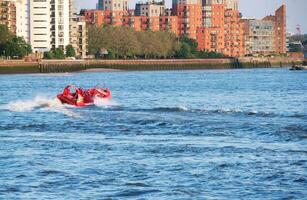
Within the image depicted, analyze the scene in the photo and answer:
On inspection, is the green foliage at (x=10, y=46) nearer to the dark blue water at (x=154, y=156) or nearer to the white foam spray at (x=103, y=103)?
the white foam spray at (x=103, y=103)

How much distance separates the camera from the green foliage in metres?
191

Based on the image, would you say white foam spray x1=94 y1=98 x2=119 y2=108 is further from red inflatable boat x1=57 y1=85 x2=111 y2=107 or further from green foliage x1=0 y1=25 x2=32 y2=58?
green foliage x1=0 y1=25 x2=32 y2=58

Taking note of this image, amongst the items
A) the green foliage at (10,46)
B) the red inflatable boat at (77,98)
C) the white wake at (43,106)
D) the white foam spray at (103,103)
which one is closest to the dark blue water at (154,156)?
the white wake at (43,106)

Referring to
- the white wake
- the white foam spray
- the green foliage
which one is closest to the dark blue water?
the white wake

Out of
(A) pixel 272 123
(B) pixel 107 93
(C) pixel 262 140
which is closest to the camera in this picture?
(C) pixel 262 140

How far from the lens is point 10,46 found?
192 m

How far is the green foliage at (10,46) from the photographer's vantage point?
191m

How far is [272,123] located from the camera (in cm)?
4762

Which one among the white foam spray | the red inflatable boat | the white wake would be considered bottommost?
the white foam spray

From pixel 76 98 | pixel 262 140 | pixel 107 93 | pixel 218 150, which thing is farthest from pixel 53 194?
pixel 107 93

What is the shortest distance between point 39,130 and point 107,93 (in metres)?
24.8

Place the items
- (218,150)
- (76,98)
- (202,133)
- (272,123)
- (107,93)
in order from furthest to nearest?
1. (107,93)
2. (76,98)
3. (272,123)
4. (202,133)
5. (218,150)

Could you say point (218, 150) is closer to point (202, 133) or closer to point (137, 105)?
point (202, 133)

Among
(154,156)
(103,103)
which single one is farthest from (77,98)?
(154,156)
